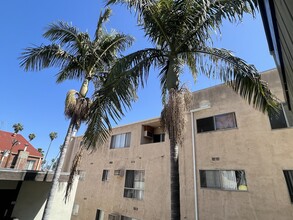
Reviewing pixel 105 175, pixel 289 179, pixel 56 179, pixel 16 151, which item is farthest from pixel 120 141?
pixel 16 151

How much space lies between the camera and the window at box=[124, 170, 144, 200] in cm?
1205

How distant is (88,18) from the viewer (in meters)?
8.03

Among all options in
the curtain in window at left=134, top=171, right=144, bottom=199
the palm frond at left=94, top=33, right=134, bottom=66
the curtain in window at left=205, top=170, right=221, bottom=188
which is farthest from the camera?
the curtain in window at left=134, top=171, right=144, bottom=199

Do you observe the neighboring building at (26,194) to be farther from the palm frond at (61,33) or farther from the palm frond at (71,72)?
the palm frond at (61,33)

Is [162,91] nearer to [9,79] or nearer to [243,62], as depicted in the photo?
[243,62]

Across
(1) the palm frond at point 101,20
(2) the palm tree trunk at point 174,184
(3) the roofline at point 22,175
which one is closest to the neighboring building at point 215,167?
(2) the palm tree trunk at point 174,184

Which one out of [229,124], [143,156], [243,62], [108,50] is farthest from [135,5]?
[143,156]

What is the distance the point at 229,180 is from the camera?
828cm

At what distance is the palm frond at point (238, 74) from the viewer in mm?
4843

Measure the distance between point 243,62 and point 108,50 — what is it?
5157mm

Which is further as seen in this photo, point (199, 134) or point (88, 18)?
point (199, 134)

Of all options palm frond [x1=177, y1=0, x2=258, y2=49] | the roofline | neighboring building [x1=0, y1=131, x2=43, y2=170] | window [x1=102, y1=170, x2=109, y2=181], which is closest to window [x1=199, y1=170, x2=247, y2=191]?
palm frond [x1=177, y1=0, x2=258, y2=49]

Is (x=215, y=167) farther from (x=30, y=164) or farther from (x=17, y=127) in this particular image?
(x=17, y=127)

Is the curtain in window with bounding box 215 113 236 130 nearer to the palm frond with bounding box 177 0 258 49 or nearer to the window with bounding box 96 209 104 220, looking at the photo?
the palm frond with bounding box 177 0 258 49
